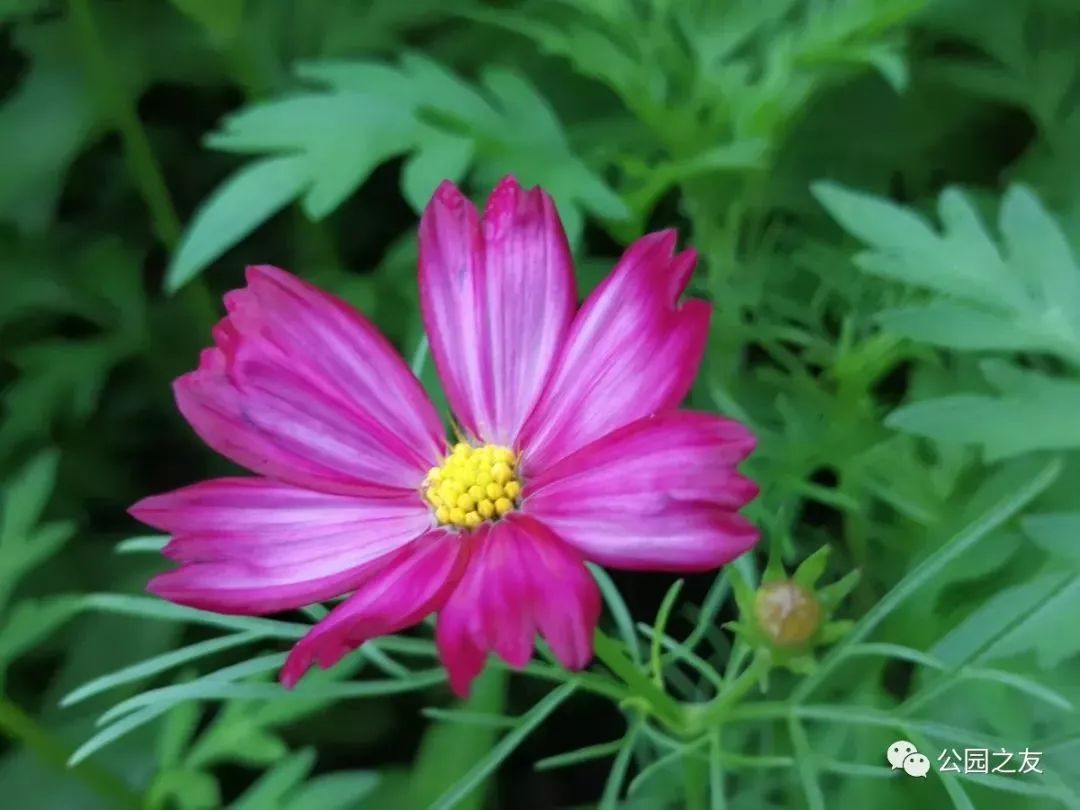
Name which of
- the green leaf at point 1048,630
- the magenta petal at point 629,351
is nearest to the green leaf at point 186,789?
the magenta petal at point 629,351

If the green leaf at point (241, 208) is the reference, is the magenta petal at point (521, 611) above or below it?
below

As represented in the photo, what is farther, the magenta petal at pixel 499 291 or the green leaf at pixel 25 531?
the green leaf at pixel 25 531

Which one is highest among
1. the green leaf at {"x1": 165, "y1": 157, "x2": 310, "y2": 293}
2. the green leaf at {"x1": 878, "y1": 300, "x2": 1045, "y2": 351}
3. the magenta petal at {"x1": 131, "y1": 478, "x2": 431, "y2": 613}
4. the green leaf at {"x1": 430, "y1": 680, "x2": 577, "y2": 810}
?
the green leaf at {"x1": 165, "y1": 157, "x2": 310, "y2": 293}

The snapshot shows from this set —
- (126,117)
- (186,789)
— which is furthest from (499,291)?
(126,117)

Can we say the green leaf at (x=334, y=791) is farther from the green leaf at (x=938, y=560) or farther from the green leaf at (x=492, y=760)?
the green leaf at (x=938, y=560)

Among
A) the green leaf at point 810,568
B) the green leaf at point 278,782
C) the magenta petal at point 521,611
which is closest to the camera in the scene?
the magenta petal at point 521,611

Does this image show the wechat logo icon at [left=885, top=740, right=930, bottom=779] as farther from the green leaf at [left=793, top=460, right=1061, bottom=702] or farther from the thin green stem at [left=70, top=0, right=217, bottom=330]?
the thin green stem at [left=70, top=0, right=217, bottom=330]

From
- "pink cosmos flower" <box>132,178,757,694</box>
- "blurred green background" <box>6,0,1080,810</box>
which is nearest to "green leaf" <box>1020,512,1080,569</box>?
"blurred green background" <box>6,0,1080,810</box>

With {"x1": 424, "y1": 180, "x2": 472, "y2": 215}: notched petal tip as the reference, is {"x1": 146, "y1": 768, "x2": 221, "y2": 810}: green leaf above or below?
below
